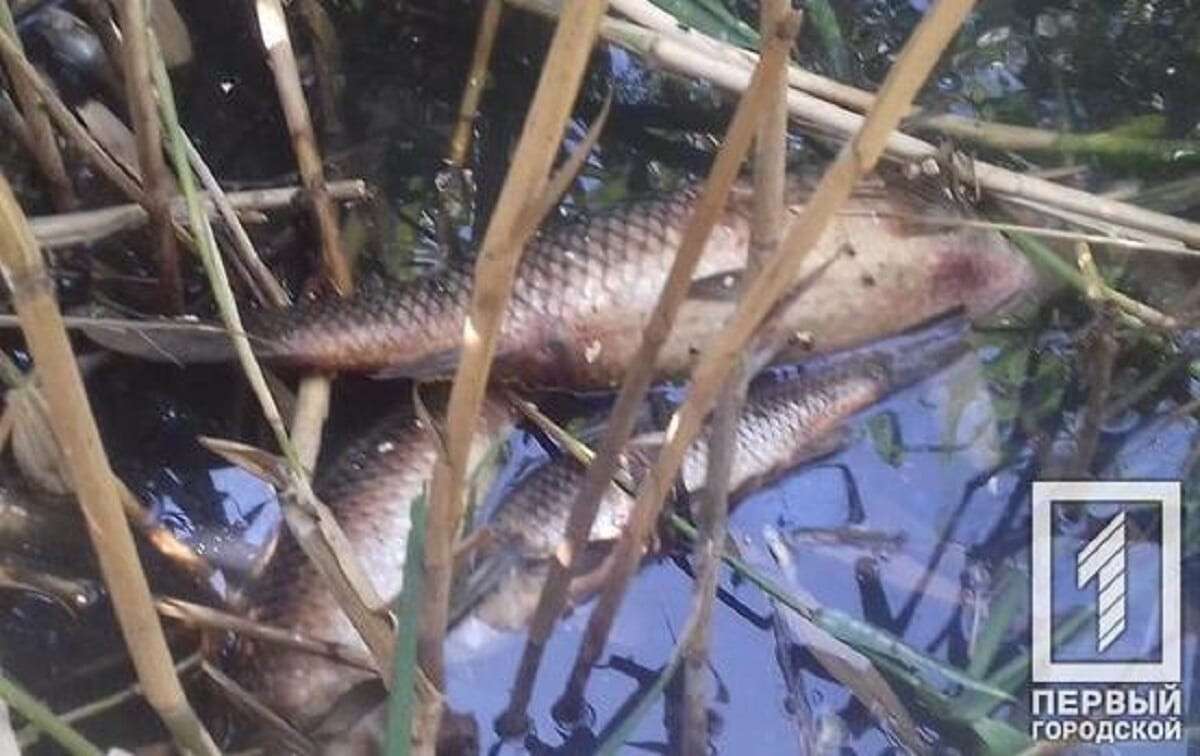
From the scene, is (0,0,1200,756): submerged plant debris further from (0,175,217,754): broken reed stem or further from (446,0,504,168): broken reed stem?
(0,175,217,754): broken reed stem

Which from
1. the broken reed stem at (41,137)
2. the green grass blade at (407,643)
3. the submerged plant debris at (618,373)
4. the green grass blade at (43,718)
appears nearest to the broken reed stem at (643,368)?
the submerged plant debris at (618,373)

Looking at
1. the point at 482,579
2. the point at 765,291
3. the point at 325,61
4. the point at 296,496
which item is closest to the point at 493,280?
the point at 765,291

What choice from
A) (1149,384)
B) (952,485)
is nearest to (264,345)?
(952,485)

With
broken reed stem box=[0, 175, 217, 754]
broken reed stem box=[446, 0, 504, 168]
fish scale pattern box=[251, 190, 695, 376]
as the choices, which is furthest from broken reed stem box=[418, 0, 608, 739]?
broken reed stem box=[446, 0, 504, 168]

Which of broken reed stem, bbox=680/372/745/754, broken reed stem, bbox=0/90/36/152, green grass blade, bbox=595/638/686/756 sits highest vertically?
broken reed stem, bbox=0/90/36/152

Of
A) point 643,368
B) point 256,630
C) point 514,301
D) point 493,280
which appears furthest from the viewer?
point 514,301

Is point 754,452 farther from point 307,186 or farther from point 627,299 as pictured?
point 307,186
